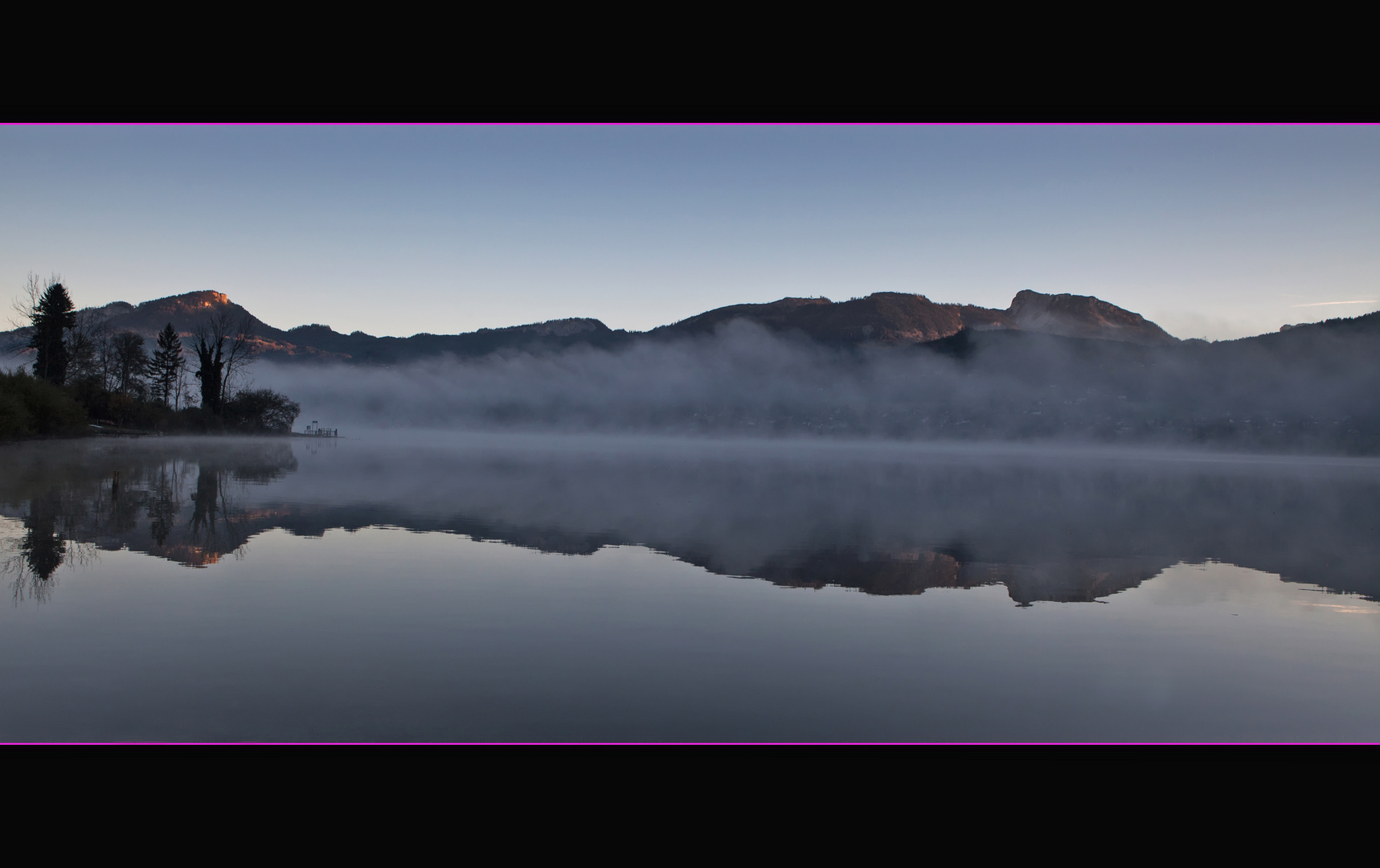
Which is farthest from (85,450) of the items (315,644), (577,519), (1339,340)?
(1339,340)

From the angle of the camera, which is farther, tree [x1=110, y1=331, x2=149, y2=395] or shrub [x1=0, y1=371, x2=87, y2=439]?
tree [x1=110, y1=331, x2=149, y2=395]

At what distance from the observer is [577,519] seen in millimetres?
21438

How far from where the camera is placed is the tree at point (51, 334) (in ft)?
198

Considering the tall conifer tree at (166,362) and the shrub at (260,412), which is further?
the shrub at (260,412)

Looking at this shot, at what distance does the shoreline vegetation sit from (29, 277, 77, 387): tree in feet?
0.20

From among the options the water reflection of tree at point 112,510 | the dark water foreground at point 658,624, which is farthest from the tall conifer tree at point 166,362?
the dark water foreground at point 658,624

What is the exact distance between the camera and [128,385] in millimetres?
78250

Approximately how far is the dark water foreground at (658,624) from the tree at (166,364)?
67947 mm

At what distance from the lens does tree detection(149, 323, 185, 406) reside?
3231 inches

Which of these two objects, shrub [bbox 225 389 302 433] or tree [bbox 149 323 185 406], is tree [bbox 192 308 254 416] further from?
tree [bbox 149 323 185 406]

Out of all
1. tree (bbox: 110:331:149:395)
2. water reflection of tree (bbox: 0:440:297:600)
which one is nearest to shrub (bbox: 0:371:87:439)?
water reflection of tree (bbox: 0:440:297:600)

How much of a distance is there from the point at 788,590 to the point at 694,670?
4.72 m

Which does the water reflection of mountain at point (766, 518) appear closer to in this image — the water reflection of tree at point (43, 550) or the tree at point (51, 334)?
the water reflection of tree at point (43, 550)
